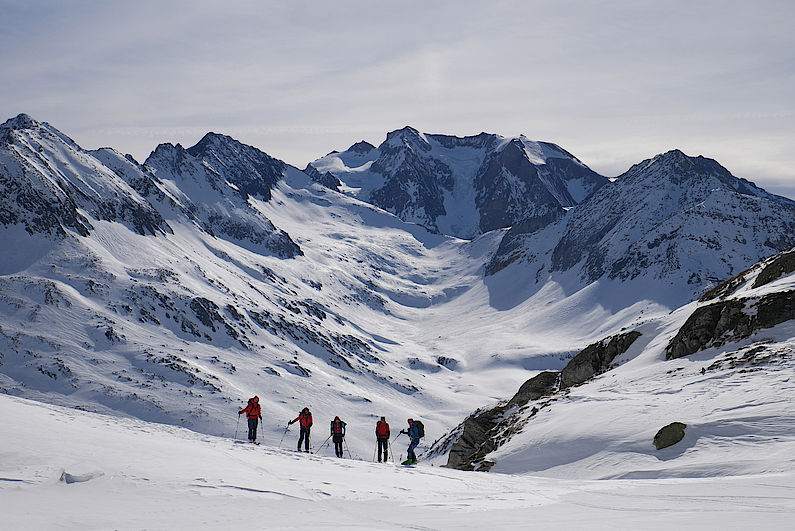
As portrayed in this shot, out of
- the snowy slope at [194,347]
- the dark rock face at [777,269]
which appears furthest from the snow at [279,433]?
→ the dark rock face at [777,269]

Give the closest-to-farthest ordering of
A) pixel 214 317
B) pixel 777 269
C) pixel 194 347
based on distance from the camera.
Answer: pixel 777 269
pixel 194 347
pixel 214 317

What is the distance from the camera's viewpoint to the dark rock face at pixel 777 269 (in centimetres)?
3744

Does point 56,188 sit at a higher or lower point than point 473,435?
higher

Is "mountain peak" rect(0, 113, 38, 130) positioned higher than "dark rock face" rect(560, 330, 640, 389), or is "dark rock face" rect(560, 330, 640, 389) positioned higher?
"mountain peak" rect(0, 113, 38, 130)

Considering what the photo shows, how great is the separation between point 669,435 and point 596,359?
70.1 feet

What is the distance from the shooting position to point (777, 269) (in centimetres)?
3828

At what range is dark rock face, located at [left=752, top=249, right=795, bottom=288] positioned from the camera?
3744 centimetres

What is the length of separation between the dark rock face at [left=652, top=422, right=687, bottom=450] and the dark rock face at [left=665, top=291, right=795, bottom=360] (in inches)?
491

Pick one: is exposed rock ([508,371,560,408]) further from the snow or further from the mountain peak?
the mountain peak

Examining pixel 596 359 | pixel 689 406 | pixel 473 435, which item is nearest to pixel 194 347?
pixel 473 435

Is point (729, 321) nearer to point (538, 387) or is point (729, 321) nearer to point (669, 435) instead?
point (669, 435)

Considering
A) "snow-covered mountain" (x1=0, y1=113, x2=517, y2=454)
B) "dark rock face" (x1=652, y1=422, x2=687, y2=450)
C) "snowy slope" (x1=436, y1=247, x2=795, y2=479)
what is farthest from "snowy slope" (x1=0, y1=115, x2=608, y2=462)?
"dark rock face" (x1=652, y1=422, x2=687, y2=450)

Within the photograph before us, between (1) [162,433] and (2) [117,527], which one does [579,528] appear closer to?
(2) [117,527]

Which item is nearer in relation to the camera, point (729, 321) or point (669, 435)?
point (669, 435)
